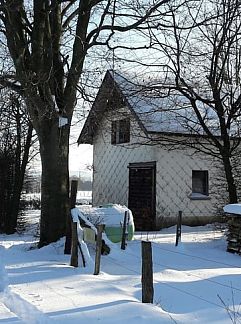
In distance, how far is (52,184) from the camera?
13.1m

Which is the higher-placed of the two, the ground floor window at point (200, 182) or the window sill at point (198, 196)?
the ground floor window at point (200, 182)

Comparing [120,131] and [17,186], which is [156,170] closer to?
[120,131]

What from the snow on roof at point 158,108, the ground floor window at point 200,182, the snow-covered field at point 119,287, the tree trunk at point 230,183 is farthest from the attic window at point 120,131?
the snow-covered field at point 119,287

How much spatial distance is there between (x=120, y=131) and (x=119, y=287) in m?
15.6

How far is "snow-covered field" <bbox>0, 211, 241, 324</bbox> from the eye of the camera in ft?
19.5

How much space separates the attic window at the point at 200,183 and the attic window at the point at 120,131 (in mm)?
3548

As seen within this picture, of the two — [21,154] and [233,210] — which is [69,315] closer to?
[233,210]

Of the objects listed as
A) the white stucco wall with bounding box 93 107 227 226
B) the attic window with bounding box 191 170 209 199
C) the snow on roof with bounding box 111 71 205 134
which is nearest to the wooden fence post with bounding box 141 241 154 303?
the snow on roof with bounding box 111 71 205 134

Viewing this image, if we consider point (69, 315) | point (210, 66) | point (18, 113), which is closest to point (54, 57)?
point (210, 66)

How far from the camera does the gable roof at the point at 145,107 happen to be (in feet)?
53.2

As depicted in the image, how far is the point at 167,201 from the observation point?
1989 cm

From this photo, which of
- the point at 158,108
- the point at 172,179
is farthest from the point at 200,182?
the point at 158,108

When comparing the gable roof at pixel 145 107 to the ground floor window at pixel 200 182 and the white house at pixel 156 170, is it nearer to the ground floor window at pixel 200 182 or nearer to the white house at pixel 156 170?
the white house at pixel 156 170

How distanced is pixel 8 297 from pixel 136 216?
1347 cm
